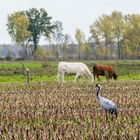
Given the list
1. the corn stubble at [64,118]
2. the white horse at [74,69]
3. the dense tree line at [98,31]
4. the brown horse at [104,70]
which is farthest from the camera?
the dense tree line at [98,31]

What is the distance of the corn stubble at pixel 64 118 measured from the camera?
10.5 meters

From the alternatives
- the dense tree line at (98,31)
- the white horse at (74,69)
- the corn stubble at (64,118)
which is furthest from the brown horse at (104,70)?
the dense tree line at (98,31)

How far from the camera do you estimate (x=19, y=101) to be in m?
18.0

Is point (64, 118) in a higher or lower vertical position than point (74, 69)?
lower

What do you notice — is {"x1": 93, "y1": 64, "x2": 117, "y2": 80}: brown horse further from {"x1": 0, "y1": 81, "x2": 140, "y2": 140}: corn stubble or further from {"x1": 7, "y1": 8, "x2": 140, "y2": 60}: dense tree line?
{"x1": 7, "y1": 8, "x2": 140, "y2": 60}: dense tree line

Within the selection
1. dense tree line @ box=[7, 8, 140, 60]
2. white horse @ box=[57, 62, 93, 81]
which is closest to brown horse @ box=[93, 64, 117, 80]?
white horse @ box=[57, 62, 93, 81]

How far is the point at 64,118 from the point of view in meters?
13.8

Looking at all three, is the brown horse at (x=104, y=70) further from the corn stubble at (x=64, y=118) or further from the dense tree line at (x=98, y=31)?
the dense tree line at (x=98, y=31)

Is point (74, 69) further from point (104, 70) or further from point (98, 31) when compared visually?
point (98, 31)

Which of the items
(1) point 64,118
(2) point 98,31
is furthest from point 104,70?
(2) point 98,31

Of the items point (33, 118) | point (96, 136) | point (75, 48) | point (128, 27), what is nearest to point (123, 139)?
point (96, 136)

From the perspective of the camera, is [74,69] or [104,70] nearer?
[74,69]

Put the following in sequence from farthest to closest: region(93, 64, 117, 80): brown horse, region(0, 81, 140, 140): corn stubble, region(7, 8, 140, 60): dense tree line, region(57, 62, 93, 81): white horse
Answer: region(7, 8, 140, 60): dense tree line, region(93, 64, 117, 80): brown horse, region(57, 62, 93, 81): white horse, region(0, 81, 140, 140): corn stubble

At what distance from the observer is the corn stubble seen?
10.5 metres
